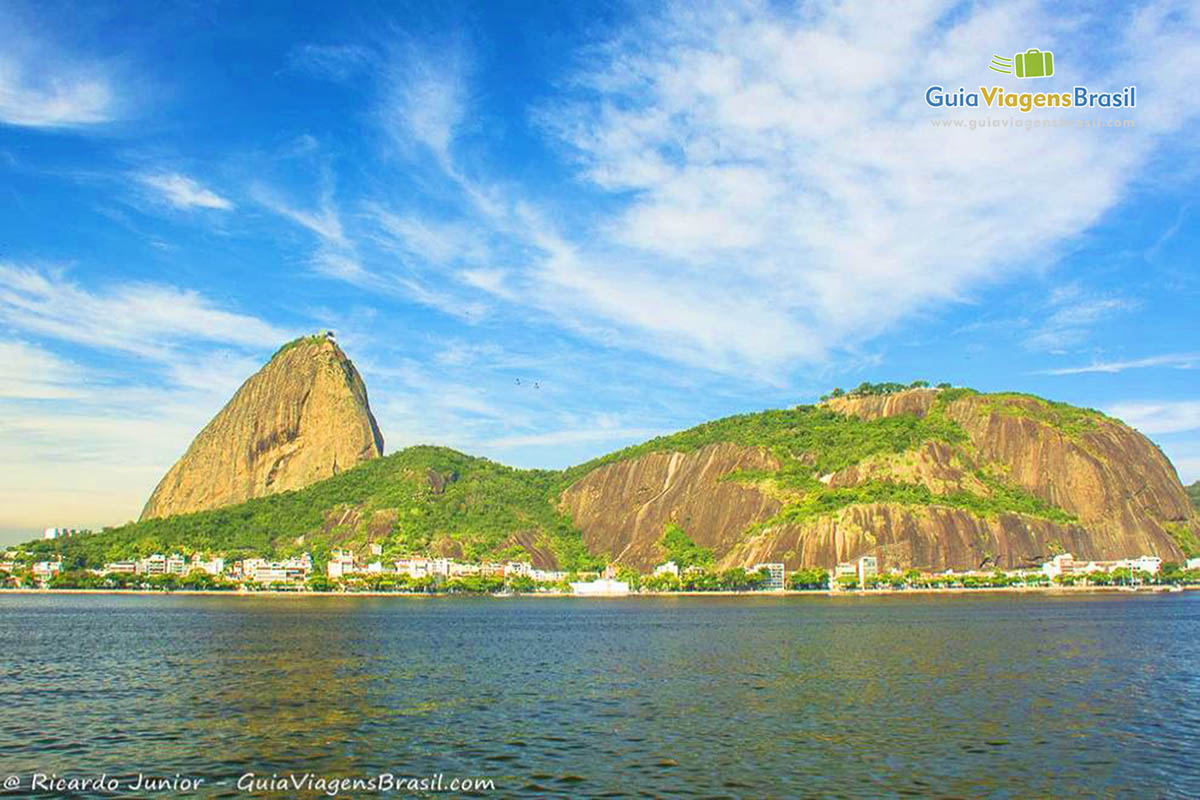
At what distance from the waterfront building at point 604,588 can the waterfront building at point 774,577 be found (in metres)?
30.1

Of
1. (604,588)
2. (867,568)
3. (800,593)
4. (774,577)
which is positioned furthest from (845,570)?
(604,588)

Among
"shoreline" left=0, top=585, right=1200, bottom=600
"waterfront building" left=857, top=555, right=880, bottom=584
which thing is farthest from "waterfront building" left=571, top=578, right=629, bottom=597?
"waterfront building" left=857, top=555, right=880, bottom=584

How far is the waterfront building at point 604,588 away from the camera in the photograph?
19600cm

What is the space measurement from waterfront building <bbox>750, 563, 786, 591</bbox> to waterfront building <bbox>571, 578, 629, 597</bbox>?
3012cm

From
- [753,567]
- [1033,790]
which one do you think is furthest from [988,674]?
[753,567]

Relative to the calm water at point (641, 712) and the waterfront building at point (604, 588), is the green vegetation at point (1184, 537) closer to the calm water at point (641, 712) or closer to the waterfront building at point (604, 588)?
the waterfront building at point (604, 588)

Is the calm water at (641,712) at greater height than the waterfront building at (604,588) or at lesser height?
lesser

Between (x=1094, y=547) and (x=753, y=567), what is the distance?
67.6 m

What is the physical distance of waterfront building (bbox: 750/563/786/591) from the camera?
18200cm

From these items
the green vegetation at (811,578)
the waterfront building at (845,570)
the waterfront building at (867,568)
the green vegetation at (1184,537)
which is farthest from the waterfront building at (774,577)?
the green vegetation at (1184,537)

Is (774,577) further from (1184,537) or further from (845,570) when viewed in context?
(1184,537)

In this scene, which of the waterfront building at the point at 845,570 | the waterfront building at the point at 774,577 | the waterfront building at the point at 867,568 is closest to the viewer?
the waterfront building at the point at 867,568

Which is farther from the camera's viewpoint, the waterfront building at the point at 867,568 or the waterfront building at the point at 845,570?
the waterfront building at the point at 845,570

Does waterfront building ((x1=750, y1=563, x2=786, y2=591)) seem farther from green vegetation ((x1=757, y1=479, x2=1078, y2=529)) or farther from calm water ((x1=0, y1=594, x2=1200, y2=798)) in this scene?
calm water ((x1=0, y1=594, x2=1200, y2=798))
